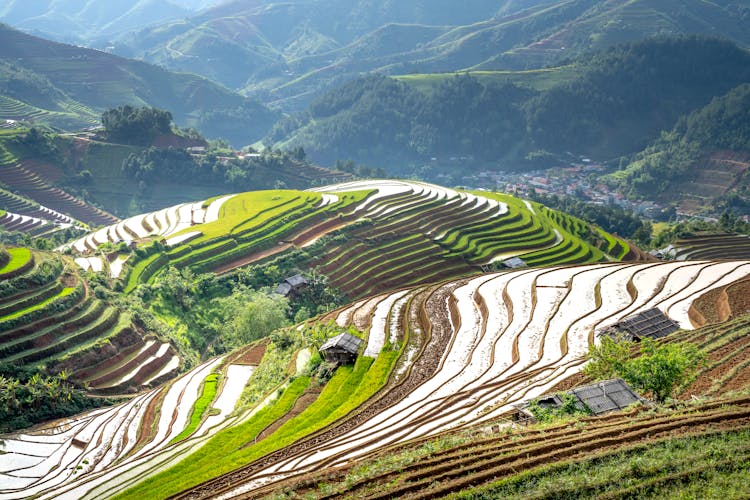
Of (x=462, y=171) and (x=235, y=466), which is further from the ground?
(x=462, y=171)

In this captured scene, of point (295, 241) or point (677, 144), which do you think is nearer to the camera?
point (295, 241)

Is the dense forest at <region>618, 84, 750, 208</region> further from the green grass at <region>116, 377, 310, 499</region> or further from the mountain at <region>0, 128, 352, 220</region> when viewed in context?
the green grass at <region>116, 377, 310, 499</region>

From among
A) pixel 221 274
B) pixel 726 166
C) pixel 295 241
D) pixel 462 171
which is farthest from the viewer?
pixel 462 171

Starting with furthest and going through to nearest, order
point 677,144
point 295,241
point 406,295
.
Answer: point 677,144, point 295,241, point 406,295


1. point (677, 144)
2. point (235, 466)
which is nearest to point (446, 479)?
point (235, 466)

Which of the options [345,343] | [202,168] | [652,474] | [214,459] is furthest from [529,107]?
[652,474]

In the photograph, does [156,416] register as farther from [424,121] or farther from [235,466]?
[424,121]

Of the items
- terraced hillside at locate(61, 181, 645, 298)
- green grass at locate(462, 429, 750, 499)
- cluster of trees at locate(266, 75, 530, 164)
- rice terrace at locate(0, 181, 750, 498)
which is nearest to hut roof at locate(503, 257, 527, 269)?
rice terrace at locate(0, 181, 750, 498)

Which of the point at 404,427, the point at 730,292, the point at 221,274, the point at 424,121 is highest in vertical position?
the point at 424,121

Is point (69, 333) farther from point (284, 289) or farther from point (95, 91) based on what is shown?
point (95, 91)
